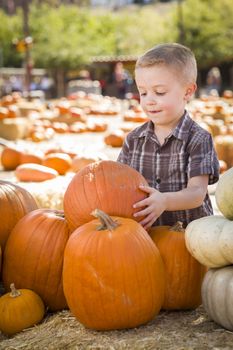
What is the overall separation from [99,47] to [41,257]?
4692cm

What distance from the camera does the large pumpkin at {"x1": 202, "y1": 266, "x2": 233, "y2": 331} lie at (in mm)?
2445

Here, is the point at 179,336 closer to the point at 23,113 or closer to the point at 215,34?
the point at 23,113

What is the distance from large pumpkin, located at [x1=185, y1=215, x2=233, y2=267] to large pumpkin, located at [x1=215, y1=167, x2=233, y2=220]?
1.4 inches

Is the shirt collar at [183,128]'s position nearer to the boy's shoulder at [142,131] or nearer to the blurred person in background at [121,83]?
the boy's shoulder at [142,131]

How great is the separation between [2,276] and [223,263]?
3.98ft

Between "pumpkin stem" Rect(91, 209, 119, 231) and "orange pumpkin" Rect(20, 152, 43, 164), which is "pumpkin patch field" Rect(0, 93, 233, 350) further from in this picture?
"orange pumpkin" Rect(20, 152, 43, 164)

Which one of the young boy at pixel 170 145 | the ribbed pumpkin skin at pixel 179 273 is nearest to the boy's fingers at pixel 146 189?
the young boy at pixel 170 145

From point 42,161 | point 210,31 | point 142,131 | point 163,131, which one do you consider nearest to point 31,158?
point 42,161

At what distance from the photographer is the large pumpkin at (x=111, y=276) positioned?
2.48 meters

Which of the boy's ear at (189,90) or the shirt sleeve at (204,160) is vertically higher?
the boy's ear at (189,90)

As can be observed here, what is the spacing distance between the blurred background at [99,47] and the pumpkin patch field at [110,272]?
85.6 ft

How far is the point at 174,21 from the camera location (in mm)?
49188

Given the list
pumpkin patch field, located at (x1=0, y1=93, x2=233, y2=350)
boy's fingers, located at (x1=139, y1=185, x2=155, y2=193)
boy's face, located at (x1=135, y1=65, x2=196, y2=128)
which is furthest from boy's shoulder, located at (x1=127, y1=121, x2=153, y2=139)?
boy's fingers, located at (x1=139, y1=185, x2=155, y2=193)

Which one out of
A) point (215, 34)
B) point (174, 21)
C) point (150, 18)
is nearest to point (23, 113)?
point (215, 34)
